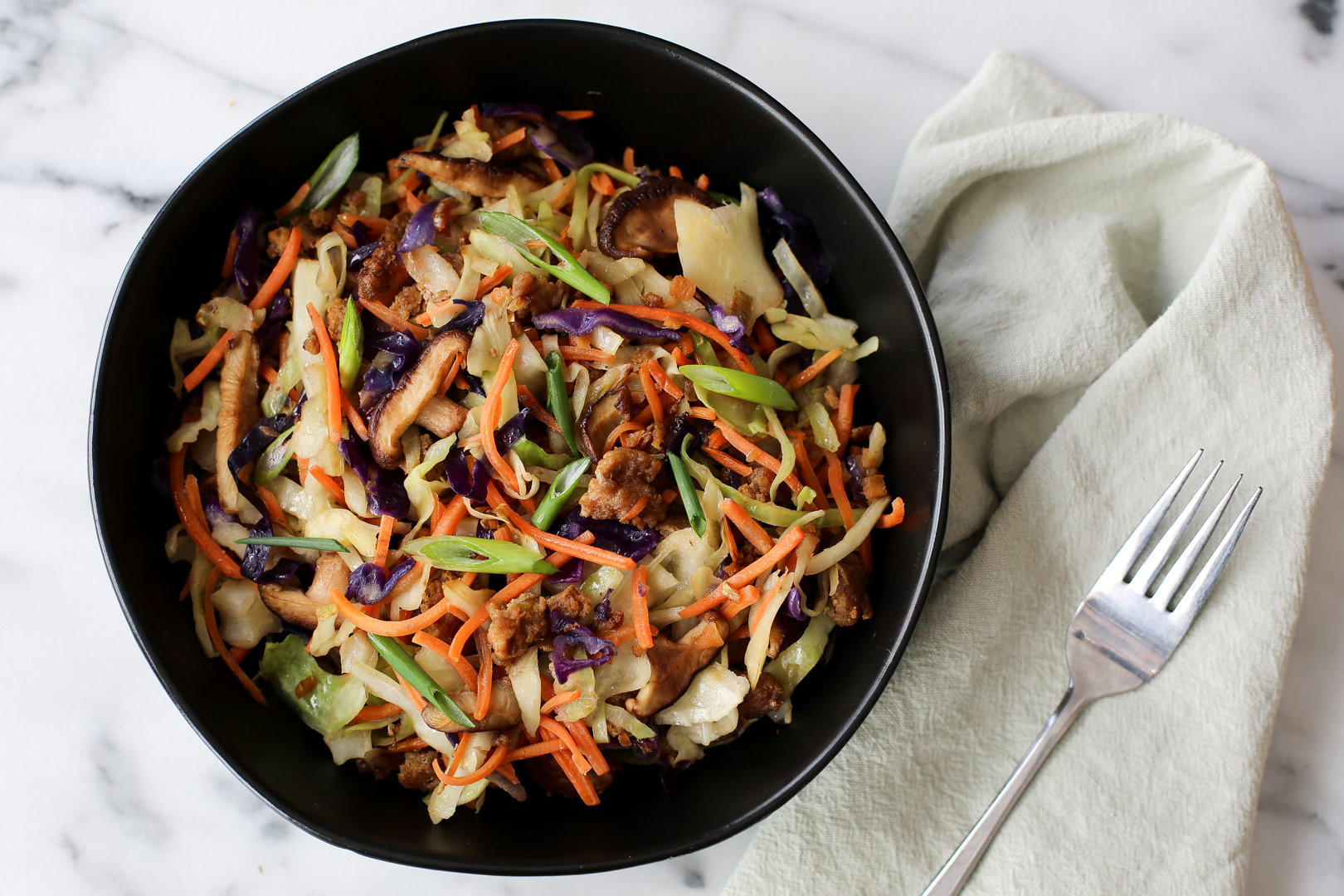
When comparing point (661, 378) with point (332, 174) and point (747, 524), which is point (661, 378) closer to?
point (747, 524)

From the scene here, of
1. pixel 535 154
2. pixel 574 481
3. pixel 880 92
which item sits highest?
pixel 880 92

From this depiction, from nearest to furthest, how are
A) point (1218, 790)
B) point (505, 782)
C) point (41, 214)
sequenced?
point (505, 782) → point (1218, 790) → point (41, 214)

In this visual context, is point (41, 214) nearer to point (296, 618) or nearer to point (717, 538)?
point (296, 618)

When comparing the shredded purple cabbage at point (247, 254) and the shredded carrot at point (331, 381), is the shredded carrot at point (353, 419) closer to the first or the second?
the shredded carrot at point (331, 381)

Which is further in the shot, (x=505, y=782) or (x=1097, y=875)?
(x=1097, y=875)

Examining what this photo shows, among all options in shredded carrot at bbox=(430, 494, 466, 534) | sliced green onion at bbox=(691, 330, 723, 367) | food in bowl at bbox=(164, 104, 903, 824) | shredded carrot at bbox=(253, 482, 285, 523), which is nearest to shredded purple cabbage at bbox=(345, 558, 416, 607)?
food in bowl at bbox=(164, 104, 903, 824)

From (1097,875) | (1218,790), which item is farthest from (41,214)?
(1218,790)
